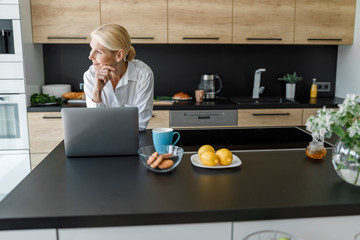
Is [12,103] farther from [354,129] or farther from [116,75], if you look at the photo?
[354,129]

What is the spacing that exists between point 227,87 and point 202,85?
359 millimetres

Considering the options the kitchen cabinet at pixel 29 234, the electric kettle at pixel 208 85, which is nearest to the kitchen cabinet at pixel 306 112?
the electric kettle at pixel 208 85

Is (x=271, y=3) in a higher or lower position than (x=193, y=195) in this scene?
higher

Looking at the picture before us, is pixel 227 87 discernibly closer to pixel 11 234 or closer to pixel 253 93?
pixel 253 93

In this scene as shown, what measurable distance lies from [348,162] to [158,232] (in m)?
0.72

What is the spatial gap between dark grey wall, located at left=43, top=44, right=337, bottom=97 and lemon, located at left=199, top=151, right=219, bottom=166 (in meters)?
2.48

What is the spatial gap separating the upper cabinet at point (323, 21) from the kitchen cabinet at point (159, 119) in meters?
1.57

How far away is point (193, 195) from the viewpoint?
1183mm

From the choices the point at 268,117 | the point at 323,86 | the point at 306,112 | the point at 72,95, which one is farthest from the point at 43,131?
the point at 323,86

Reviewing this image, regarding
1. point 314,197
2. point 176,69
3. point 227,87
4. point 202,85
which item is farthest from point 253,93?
point 314,197

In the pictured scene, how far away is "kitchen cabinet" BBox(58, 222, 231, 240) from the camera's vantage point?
42.9 inches

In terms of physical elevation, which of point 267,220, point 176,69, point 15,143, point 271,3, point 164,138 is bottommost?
point 15,143

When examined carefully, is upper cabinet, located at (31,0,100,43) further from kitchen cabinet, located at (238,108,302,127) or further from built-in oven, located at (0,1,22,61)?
kitchen cabinet, located at (238,108,302,127)

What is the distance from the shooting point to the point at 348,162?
1259mm
